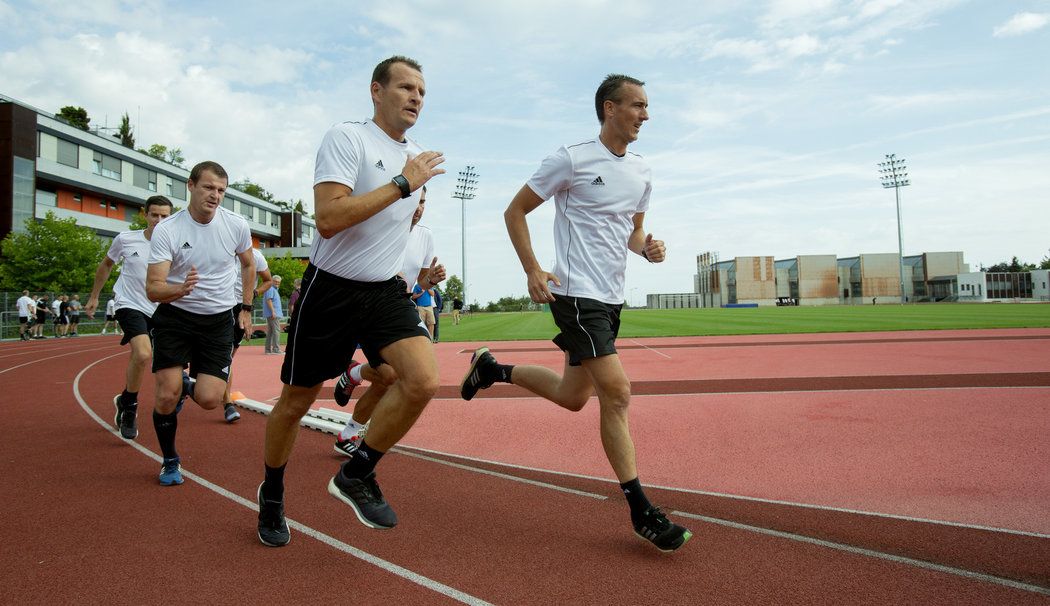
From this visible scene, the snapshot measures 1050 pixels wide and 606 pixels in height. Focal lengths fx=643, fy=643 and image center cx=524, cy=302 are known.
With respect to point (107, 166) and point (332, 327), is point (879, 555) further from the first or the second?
point (107, 166)

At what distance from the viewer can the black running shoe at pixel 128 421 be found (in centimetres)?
604

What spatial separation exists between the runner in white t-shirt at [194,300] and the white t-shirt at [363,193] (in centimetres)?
Result: 198

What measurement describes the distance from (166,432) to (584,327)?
3162 millimetres

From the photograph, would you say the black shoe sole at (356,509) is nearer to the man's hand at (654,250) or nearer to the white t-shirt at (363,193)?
the white t-shirt at (363,193)

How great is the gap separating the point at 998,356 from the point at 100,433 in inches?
565

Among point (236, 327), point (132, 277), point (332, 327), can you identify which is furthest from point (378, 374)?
point (132, 277)

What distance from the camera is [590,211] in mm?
3721

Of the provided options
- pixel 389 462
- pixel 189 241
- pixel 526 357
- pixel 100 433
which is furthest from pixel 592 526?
pixel 526 357

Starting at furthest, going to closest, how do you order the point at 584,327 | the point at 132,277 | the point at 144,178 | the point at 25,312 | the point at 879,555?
1. the point at 144,178
2. the point at 25,312
3. the point at 132,277
4. the point at 584,327
5. the point at 879,555

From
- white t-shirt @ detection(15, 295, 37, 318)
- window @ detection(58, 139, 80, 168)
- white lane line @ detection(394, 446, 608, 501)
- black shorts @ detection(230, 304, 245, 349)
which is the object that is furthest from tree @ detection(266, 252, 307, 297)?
white lane line @ detection(394, 446, 608, 501)

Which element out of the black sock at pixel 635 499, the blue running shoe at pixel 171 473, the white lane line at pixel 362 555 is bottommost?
the white lane line at pixel 362 555

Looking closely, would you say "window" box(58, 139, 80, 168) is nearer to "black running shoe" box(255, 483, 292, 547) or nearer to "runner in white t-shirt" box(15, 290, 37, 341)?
"runner in white t-shirt" box(15, 290, 37, 341)

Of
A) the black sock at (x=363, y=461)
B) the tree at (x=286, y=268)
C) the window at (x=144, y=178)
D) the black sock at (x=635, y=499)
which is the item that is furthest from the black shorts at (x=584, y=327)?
the tree at (x=286, y=268)

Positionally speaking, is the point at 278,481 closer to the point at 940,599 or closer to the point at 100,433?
the point at 940,599
